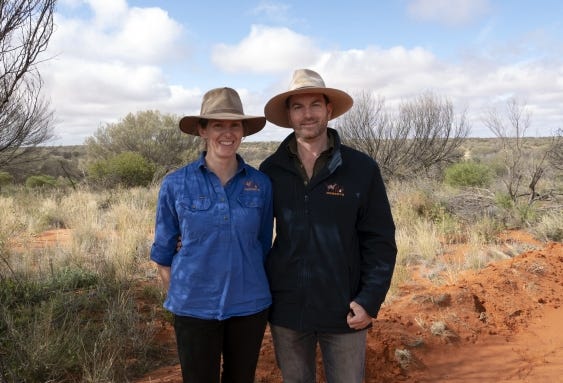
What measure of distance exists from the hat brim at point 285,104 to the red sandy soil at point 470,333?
2.27 m

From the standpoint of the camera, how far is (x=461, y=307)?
18.1ft

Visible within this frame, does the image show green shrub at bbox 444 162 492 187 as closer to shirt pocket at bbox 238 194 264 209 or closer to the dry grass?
the dry grass

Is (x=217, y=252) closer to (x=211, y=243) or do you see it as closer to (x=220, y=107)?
(x=211, y=243)

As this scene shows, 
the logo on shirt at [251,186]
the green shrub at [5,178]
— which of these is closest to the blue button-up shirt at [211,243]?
the logo on shirt at [251,186]

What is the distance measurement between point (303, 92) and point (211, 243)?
1014 mm

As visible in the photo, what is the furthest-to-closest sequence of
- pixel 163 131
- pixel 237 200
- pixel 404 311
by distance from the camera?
pixel 163 131
pixel 404 311
pixel 237 200

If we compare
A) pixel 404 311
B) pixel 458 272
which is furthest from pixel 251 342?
pixel 458 272

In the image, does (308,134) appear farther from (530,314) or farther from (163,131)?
(163,131)

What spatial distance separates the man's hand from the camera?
2469 millimetres

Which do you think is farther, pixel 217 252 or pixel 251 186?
pixel 251 186

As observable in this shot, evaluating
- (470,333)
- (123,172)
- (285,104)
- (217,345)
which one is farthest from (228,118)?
(123,172)

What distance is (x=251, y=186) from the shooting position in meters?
2.54

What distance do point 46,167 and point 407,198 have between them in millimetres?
25551

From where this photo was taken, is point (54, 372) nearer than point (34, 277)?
Yes
